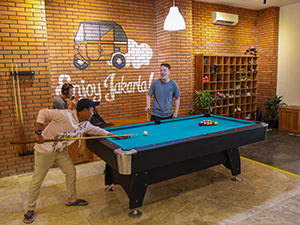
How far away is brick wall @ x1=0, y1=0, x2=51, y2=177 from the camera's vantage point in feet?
13.5

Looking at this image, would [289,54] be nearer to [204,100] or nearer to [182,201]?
[204,100]

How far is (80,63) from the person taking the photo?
533cm

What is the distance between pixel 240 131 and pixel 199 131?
0.53 m

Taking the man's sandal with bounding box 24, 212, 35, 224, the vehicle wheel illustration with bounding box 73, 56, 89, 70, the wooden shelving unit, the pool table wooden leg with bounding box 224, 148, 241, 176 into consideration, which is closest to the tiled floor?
the man's sandal with bounding box 24, 212, 35, 224

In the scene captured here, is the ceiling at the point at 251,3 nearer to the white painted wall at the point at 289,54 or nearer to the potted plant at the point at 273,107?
the white painted wall at the point at 289,54

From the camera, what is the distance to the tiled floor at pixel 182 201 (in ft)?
9.17

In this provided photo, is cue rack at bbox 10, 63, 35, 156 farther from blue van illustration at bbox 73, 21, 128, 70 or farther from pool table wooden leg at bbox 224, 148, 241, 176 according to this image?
pool table wooden leg at bbox 224, 148, 241, 176

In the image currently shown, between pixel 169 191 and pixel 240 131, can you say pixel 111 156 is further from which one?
pixel 240 131

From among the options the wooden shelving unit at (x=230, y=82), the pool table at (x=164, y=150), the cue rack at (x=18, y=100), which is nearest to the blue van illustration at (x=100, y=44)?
the cue rack at (x=18, y=100)

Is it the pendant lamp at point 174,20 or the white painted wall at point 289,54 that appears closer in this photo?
the pendant lamp at point 174,20

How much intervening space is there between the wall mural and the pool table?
2.26 metres

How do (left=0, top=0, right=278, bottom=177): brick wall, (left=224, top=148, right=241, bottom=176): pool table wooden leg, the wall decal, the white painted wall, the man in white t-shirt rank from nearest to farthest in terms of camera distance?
the man in white t-shirt
(left=224, top=148, right=241, bottom=176): pool table wooden leg
(left=0, top=0, right=278, bottom=177): brick wall
the wall decal
the white painted wall

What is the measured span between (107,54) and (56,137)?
3.27m

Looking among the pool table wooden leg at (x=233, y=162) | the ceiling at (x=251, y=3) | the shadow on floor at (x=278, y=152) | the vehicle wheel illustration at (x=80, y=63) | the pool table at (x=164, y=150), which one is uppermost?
the ceiling at (x=251, y=3)
